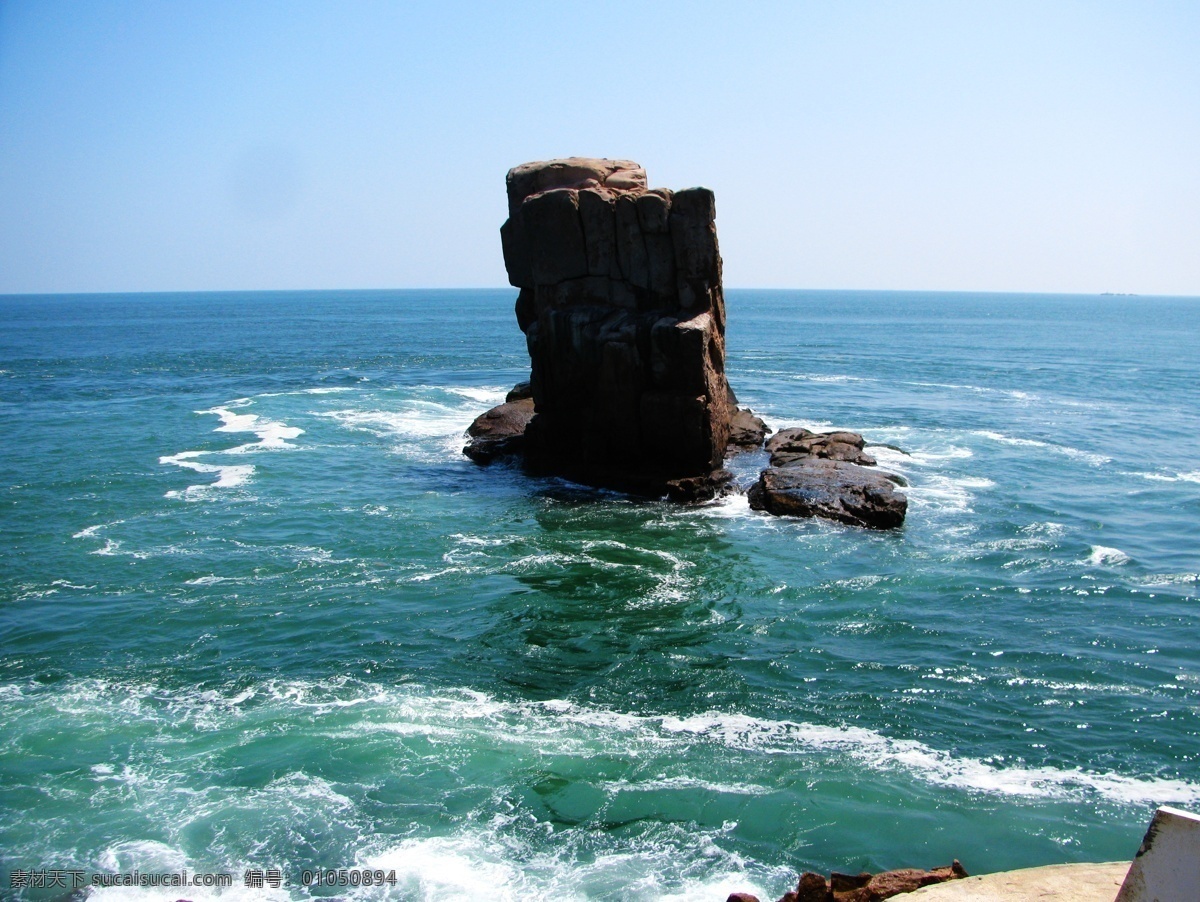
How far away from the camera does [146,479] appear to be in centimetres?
3662

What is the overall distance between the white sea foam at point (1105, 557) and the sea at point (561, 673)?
21 cm

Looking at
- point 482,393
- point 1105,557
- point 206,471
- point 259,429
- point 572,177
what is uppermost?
point 572,177

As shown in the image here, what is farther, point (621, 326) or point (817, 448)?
point (817, 448)

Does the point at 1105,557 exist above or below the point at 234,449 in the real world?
below

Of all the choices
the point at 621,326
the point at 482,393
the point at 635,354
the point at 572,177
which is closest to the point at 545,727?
the point at 635,354

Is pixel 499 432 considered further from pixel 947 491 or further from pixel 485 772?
pixel 485 772

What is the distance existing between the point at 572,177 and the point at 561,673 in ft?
81.2

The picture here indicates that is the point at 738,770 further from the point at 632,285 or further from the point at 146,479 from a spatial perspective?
the point at 146,479

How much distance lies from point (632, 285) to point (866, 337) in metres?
82.2

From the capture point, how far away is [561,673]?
2022cm

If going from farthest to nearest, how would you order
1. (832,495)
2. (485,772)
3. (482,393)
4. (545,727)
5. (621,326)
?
(482,393)
(621,326)
(832,495)
(545,727)
(485,772)

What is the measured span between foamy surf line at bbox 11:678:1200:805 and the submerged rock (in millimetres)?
13484

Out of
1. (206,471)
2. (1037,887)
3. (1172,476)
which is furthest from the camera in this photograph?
(206,471)

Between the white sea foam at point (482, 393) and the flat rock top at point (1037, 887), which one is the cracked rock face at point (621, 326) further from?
the flat rock top at point (1037, 887)
